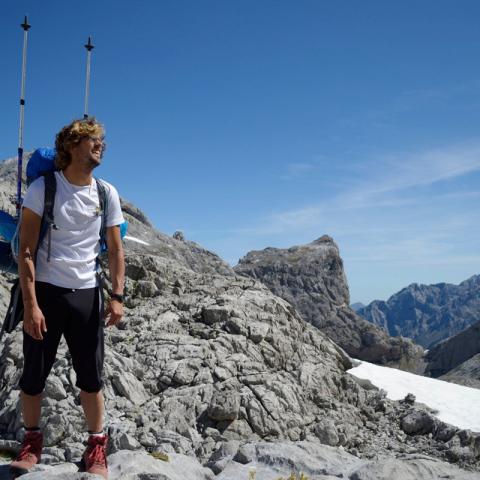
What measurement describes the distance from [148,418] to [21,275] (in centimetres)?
839

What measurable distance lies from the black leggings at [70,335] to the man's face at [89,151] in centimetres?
138

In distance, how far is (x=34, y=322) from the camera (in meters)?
5.07

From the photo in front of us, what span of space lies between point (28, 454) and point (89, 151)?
351 centimetres

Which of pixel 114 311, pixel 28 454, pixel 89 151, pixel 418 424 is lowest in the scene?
pixel 418 424

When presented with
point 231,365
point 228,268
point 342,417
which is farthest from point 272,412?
point 228,268

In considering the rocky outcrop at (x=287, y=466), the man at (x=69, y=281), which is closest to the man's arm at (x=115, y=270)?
the man at (x=69, y=281)

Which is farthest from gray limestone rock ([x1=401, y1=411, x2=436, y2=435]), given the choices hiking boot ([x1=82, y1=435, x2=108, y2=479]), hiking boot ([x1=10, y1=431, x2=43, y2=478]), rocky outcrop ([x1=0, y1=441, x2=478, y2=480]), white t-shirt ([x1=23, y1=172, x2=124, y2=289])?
white t-shirt ([x1=23, y1=172, x2=124, y2=289])

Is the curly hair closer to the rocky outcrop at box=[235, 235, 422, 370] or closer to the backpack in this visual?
the backpack

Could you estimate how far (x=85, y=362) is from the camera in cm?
558

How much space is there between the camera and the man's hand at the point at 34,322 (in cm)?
507

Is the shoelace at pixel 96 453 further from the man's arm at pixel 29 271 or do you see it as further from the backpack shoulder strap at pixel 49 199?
the backpack shoulder strap at pixel 49 199

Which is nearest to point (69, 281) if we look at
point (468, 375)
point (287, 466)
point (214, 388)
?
point (287, 466)

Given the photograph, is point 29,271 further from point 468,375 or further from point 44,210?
point 468,375

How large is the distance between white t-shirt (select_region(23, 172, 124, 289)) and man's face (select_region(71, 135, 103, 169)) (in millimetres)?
270
